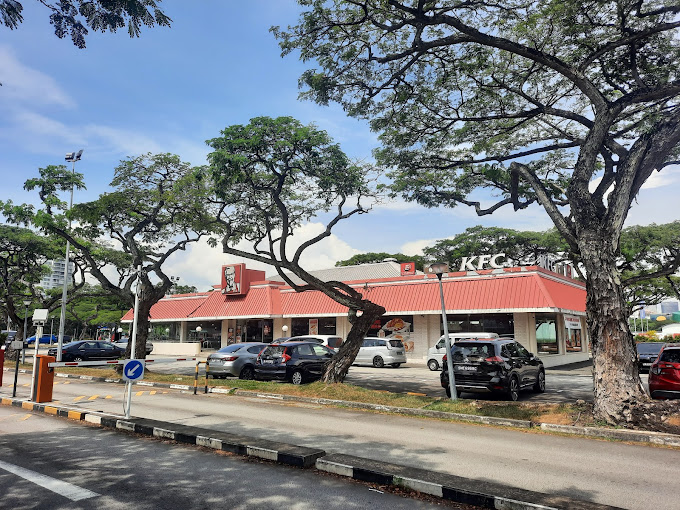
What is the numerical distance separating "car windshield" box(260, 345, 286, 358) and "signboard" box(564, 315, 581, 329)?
17.8 m

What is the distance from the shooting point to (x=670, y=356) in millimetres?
11930

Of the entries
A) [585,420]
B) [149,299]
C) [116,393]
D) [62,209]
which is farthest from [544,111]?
[62,209]

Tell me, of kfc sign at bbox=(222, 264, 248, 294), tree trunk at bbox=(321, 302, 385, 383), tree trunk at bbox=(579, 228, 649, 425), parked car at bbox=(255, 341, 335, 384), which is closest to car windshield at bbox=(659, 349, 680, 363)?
tree trunk at bbox=(579, 228, 649, 425)

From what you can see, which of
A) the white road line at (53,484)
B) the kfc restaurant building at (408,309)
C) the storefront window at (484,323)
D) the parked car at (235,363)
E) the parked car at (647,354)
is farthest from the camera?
the storefront window at (484,323)

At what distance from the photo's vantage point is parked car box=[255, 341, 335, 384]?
16.7 metres

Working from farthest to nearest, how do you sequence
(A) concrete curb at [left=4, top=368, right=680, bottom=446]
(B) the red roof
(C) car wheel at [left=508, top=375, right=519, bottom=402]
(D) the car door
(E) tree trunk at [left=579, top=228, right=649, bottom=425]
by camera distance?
(B) the red roof < (D) the car door < (C) car wheel at [left=508, top=375, right=519, bottom=402] < (E) tree trunk at [left=579, top=228, right=649, bottom=425] < (A) concrete curb at [left=4, top=368, right=680, bottom=446]

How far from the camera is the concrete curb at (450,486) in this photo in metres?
4.80

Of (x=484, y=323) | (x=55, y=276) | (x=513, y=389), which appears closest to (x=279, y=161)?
(x=513, y=389)

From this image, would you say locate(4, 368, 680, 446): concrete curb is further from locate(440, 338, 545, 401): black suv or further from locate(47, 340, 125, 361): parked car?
locate(47, 340, 125, 361): parked car

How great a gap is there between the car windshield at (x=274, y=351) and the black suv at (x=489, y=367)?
6159 mm

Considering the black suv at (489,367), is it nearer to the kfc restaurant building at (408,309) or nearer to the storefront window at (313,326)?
the kfc restaurant building at (408,309)

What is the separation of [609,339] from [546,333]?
1817 centimetres

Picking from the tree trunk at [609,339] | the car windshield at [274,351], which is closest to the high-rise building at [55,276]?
the car windshield at [274,351]

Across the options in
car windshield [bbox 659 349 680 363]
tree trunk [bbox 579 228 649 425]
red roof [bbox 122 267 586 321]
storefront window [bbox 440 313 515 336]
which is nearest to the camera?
tree trunk [bbox 579 228 649 425]
